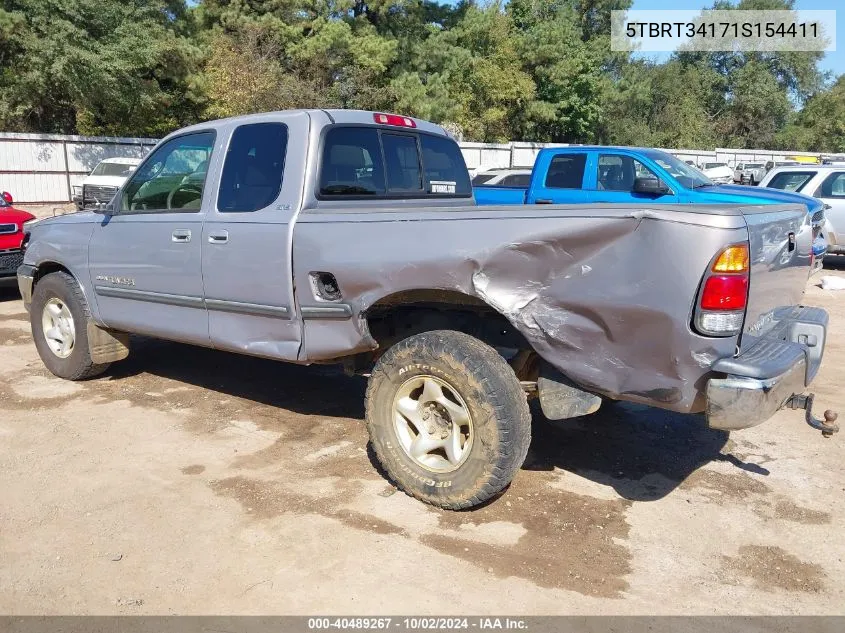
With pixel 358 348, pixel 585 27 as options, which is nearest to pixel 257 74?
pixel 358 348

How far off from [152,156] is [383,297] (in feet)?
7.96

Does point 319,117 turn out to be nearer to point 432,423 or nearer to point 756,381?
point 432,423

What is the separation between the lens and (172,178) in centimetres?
510

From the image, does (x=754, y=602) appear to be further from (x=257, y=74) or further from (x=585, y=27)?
(x=585, y=27)

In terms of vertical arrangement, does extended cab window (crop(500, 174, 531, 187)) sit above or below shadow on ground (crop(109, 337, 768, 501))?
above

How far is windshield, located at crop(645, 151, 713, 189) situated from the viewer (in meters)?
9.96

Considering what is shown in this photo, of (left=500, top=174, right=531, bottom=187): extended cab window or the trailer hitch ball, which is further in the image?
(left=500, top=174, right=531, bottom=187): extended cab window

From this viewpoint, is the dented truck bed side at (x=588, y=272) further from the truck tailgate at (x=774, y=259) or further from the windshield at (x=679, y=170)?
the windshield at (x=679, y=170)

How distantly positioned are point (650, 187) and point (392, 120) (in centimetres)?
529

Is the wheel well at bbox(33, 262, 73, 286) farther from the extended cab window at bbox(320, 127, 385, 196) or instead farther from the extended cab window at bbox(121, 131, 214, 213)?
the extended cab window at bbox(320, 127, 385, 196)

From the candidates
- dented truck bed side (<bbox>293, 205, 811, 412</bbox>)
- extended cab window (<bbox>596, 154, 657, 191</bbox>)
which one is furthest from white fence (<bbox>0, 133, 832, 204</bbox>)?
dented truck bed side (<bbox>293, 205, 811, 412</bbox>)

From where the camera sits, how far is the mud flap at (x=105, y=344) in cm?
575

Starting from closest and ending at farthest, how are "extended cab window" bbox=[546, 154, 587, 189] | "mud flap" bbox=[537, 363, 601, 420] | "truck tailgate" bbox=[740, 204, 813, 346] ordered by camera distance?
"truck tailgate" bbox=[740, 204, 813, 346]
"mud flap" bbox=[537, 363, 601, 420]
"extended cab window" bbox=[546, 154, 587, 189]

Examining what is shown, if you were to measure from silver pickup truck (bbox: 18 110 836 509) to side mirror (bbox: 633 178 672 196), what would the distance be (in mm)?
4506
